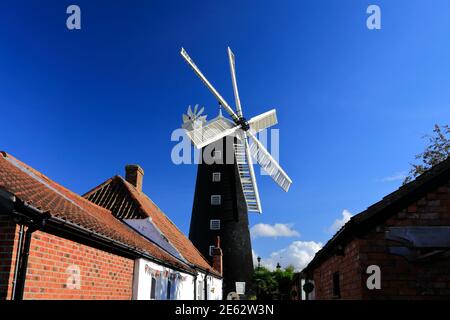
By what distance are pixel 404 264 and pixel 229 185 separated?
21.3 m

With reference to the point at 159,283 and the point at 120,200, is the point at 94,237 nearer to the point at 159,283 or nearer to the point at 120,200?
the point at 159,283

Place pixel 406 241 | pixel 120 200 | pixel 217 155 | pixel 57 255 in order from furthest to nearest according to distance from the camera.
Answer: pixel 217 155
pixel 120 200
pixel 57 255
pixel 406 241

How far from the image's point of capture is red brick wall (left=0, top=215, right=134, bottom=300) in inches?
244

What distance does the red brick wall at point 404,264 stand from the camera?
6.88 m

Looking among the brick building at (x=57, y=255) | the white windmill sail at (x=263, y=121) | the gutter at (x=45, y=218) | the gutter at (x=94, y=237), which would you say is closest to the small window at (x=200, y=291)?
the brick building at (x=57, y=255)

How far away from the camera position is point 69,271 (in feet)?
23.8

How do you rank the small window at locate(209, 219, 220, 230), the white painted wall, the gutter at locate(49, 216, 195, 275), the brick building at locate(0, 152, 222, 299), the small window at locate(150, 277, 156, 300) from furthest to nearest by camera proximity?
the small window at locate(209, 219, 220, 230), the small window at locate(150, 277, 156, 300), the white painted wall, the gutter at locate(49, 216, 195, 275), the brick building at locate(0, 152, 222, 299)

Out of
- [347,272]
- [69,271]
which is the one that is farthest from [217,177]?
[69,271]

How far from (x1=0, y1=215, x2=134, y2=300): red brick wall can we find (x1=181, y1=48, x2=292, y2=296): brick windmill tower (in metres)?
17.9

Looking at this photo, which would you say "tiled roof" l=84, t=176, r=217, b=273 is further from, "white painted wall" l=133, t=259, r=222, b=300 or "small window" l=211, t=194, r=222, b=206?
"small window" l=211, t=194, r=222, b=206

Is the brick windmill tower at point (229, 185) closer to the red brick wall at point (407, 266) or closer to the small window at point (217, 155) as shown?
the small window at point (217, 155)

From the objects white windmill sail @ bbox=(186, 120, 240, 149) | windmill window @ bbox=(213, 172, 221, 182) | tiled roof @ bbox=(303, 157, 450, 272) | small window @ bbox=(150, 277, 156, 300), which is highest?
white windmill sail @ bbox=(186, 120, 240, 149)

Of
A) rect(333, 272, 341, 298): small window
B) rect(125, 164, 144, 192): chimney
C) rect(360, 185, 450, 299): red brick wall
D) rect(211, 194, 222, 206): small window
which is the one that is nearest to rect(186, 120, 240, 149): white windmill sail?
rect(211, 194, 222, 206): small window
